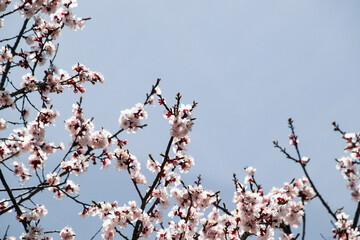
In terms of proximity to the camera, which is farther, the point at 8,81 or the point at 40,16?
the point at 40,16

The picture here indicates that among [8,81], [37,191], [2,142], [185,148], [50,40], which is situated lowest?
[37,191]

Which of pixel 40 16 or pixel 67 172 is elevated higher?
pixel 40 16

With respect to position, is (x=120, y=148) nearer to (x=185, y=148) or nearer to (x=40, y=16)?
(x=185, y=148)

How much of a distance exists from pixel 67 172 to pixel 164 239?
10.9ft

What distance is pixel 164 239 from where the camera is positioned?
715cm

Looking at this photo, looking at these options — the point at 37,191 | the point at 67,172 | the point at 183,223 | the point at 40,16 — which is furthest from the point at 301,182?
the point at 40,16

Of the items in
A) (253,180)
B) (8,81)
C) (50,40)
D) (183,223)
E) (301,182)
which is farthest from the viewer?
(253,180)

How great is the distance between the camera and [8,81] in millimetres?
6398

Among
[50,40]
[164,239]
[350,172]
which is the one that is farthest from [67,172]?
[350,172]

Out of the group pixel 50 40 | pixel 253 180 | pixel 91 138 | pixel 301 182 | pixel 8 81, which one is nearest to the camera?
pixel 301 182

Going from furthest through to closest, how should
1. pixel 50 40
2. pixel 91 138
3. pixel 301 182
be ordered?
pixel 50 40, pixel 91 138, pixel 301 182

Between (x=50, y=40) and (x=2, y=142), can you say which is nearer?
(x=2, y=142)

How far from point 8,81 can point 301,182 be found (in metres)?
7.46

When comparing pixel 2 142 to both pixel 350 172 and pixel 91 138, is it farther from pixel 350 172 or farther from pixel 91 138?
pixel 350 172
